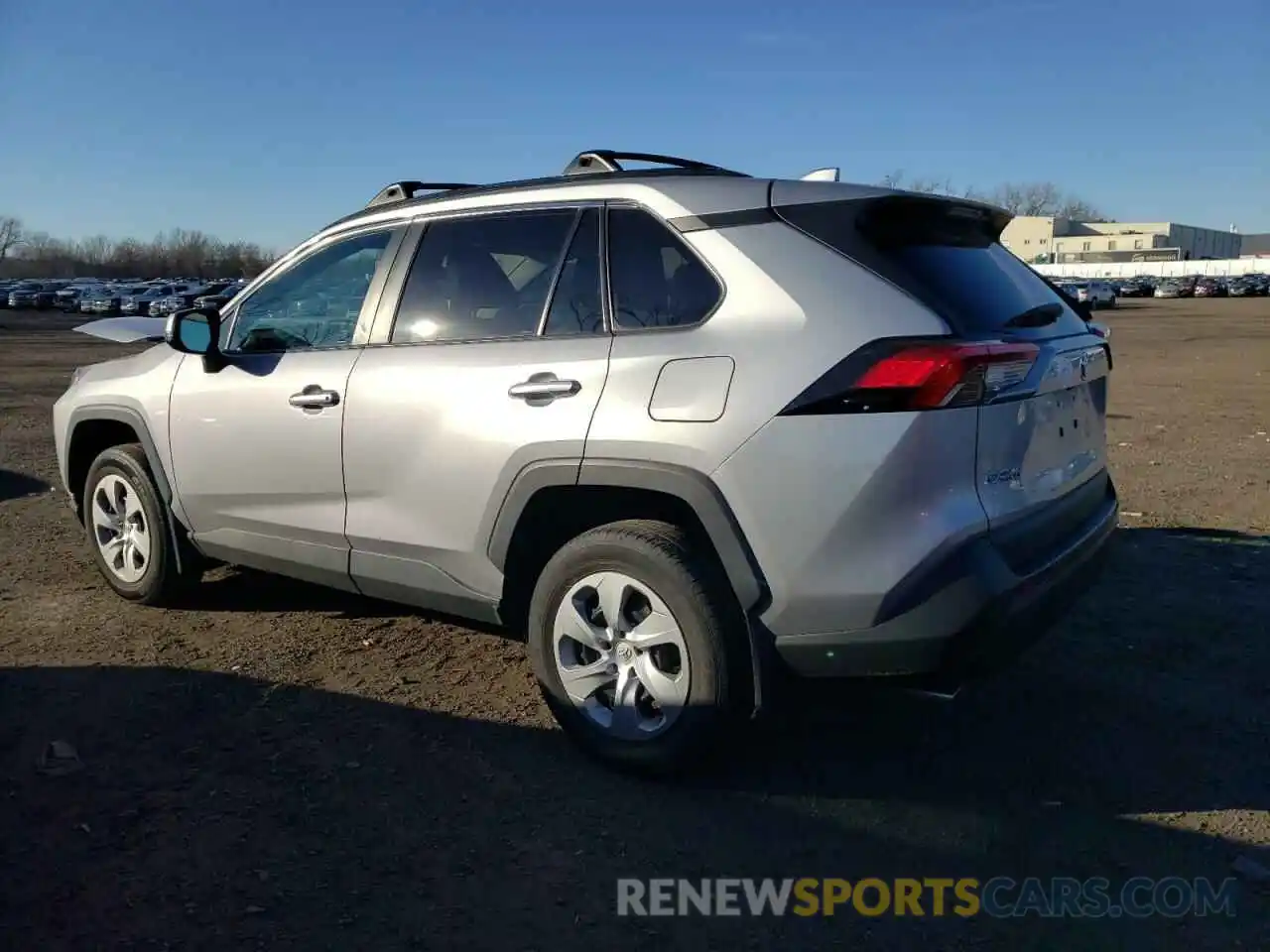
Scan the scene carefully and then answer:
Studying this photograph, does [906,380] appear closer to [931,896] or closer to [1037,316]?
[1037,316]

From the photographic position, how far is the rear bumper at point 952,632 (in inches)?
116

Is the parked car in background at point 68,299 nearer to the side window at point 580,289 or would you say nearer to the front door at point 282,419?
the front door at point 282,419

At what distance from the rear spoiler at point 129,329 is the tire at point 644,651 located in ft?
9.82

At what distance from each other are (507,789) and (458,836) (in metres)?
0.31

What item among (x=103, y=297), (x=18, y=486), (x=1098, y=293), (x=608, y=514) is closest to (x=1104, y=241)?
(x=1098, y=293)

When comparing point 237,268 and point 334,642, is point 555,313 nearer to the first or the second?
point 334,642

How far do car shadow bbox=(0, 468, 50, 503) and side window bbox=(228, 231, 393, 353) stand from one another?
4279 millimetres

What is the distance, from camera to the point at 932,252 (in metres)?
3.36

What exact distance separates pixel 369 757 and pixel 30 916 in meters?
1.12

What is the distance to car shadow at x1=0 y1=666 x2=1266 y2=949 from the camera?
2.70 meters

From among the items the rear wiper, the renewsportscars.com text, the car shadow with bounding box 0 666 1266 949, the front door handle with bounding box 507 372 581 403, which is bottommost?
the renewsportscars.com text

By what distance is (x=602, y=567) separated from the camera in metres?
3.44

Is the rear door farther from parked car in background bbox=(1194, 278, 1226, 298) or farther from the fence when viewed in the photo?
the fence

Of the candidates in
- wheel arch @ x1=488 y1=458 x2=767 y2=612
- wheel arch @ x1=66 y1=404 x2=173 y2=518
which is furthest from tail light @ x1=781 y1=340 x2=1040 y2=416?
wheel arch @ x1=66 y1=404 x2=173 y2=518
